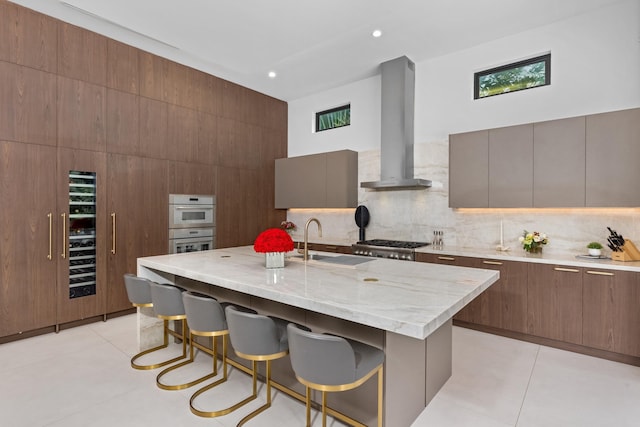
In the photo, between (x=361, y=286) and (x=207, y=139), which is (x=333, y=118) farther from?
(x=361, y=286)

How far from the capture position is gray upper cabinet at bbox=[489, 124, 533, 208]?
3471mm

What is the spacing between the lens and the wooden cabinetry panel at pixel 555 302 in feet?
9.85

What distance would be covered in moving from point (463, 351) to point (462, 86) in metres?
3.23

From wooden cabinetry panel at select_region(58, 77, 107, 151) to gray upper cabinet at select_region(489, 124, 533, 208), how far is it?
4606 mm

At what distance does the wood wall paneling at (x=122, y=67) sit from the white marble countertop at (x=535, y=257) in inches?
165

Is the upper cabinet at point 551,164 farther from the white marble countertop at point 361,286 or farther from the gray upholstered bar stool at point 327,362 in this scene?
the gray upholstered bar stool at point 327,362

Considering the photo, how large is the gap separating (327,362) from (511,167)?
318cm

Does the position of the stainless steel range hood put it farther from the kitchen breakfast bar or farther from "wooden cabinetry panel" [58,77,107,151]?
"wooden cabinetry panel" [58,77,107,151]

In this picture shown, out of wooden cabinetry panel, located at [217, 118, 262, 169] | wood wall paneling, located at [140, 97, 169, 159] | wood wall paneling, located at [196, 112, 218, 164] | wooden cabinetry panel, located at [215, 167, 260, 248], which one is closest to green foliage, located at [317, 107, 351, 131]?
wooden cabinetry panel, located at [217, 118, 262, 169]

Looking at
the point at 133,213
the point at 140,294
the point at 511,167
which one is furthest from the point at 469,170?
the point at 133,213

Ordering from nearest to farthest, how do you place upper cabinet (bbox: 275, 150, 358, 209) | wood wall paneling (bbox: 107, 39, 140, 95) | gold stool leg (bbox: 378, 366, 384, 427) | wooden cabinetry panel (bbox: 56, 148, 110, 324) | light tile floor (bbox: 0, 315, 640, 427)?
gold stool leg (bbox: 378, 366, 384, 427) < light tile floor (bbox: 0, 315, 640, 427) < wooden cabinetry panel (bbox: 56, 148, 110, 324) < wood wall paneling (bbox: 107, 39, 140, 95) < upper cabinet (bbox: 275, 150, 358, 209)

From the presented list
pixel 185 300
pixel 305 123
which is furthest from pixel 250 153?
pixel 185 300

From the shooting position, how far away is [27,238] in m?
3.38

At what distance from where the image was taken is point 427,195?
4.52 m
